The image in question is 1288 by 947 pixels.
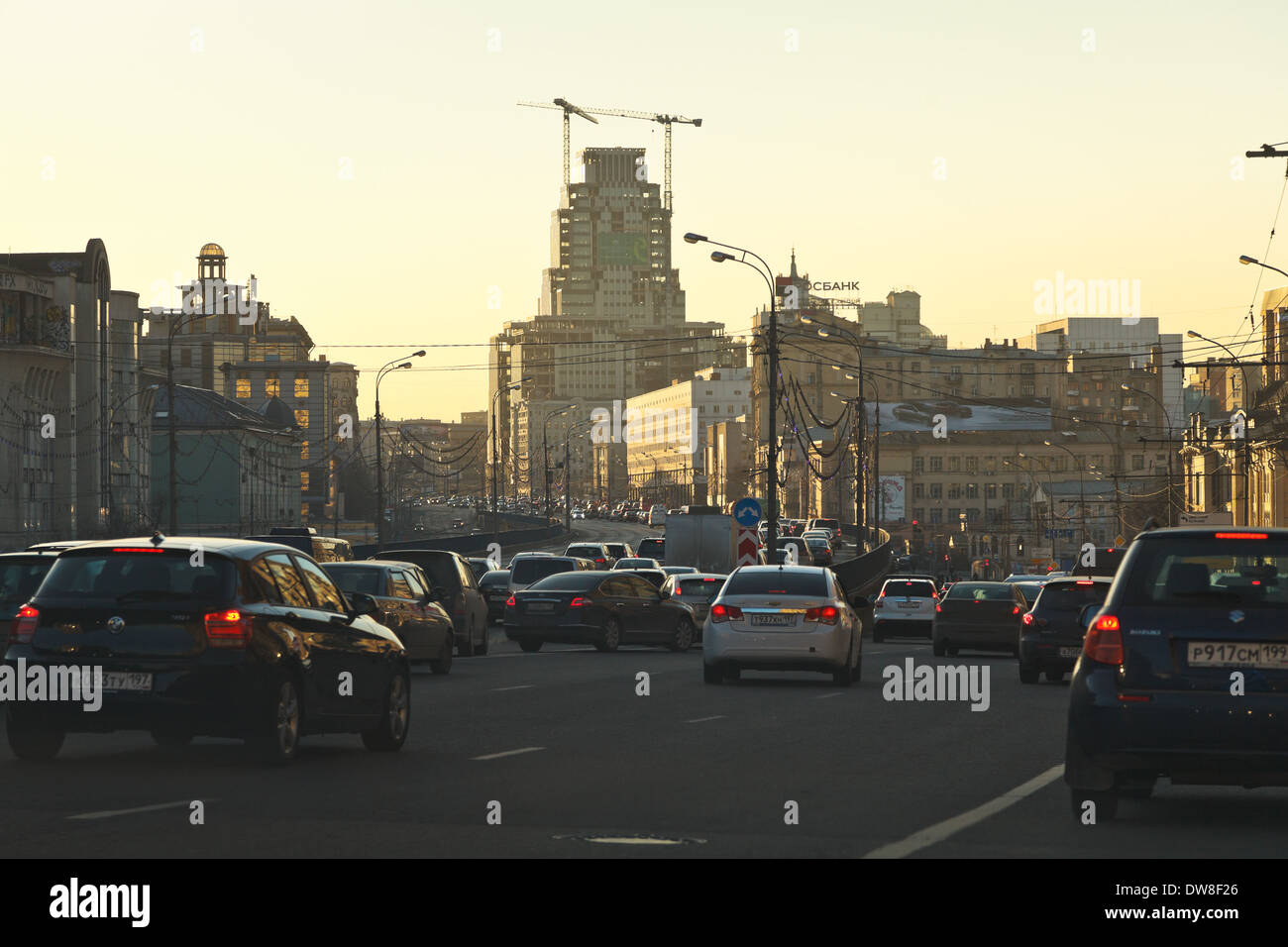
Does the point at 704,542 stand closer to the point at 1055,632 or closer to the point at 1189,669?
the point at 1055,632

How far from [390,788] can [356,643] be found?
8.40ft

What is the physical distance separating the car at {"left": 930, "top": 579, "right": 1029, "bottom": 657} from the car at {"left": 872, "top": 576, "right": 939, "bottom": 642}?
1047 cm

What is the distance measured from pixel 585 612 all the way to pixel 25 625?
20.6 m

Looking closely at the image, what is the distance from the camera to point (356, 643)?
14320 millimetres

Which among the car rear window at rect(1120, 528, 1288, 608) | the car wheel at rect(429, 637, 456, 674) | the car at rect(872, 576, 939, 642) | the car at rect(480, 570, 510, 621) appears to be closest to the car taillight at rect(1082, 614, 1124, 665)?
the car rear window at rect(1120, 528, 1288, 608)

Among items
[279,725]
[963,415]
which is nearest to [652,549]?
[279,725]

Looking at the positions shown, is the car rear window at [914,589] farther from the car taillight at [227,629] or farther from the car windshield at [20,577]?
the car taillight at [227,629]

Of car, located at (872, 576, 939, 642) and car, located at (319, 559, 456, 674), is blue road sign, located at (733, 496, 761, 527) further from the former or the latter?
car, located at (319, 559, 456, 674)

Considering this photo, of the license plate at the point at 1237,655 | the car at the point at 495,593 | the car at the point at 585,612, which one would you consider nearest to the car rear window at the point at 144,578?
the license plate at the point at 1237,655

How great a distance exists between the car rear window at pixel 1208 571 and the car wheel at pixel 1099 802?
1137 millimetres

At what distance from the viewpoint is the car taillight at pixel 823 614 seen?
968 inches

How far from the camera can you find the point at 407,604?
83.3 feet

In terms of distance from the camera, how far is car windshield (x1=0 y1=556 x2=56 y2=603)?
1952cm
